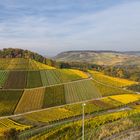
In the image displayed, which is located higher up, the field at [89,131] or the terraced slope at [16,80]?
the terraced slope at [16,80]

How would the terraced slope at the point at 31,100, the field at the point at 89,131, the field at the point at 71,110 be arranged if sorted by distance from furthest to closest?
the terraced slope at the point at 31,100
the field at the point at 71,110
the field at the point at 89,131

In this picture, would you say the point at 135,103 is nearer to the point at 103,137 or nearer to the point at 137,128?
the point at 137,128

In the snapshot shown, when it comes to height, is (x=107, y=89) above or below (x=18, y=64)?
below

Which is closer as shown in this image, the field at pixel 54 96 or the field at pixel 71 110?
the field at pixel 71 110

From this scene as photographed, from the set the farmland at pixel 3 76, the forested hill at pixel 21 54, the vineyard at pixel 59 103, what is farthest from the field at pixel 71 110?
the forested hill at pixel 21 54

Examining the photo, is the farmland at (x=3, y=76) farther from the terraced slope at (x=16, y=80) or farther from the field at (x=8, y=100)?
the field at (x=8, y=100)

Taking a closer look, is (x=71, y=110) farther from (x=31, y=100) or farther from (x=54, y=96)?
(x=54, y=96)

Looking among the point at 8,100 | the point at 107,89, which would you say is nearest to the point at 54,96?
the point at 8,100

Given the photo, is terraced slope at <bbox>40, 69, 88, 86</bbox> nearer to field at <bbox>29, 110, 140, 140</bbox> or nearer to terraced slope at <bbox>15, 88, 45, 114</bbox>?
terraced slope at <bbox>15, 88, 45, 114</bbox>
